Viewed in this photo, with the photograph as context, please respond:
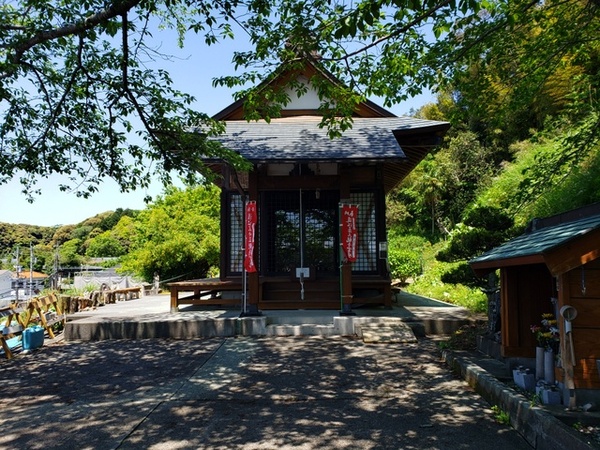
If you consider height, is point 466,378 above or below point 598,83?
below

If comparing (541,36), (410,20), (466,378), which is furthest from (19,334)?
(541,36)

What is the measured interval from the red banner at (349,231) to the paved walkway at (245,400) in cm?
210

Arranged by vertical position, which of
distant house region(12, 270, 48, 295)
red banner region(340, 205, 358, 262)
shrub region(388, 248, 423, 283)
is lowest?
distant house region(12, 270, 48, 295)

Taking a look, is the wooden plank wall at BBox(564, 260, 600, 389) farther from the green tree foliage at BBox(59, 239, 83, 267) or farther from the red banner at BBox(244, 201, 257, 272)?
the green tree foliage at BBox(59, 239, 83, 267)

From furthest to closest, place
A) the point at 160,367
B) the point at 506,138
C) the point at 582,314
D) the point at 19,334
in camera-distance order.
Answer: the point at 506,138 < the point at 19,334 < the point at 160,367 < the point at 582,314

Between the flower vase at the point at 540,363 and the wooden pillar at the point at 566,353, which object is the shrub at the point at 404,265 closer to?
the flower vase at the point at 540,363

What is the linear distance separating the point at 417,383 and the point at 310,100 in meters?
9.08

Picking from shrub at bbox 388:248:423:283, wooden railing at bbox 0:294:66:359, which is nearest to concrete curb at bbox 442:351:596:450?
wooden railing at bbox 0:294:66:359

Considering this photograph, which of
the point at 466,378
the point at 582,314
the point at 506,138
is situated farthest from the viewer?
the point at 506,138

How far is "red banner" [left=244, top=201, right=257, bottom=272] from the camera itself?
987 centimetres

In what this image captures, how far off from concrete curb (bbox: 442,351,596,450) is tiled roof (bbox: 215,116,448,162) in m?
5.25

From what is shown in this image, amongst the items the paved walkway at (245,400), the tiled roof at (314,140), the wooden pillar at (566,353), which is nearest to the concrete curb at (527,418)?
the paved walkway at (245,400)

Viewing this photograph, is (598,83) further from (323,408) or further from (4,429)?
(4,429)

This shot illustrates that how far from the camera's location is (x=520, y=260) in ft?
14.9
